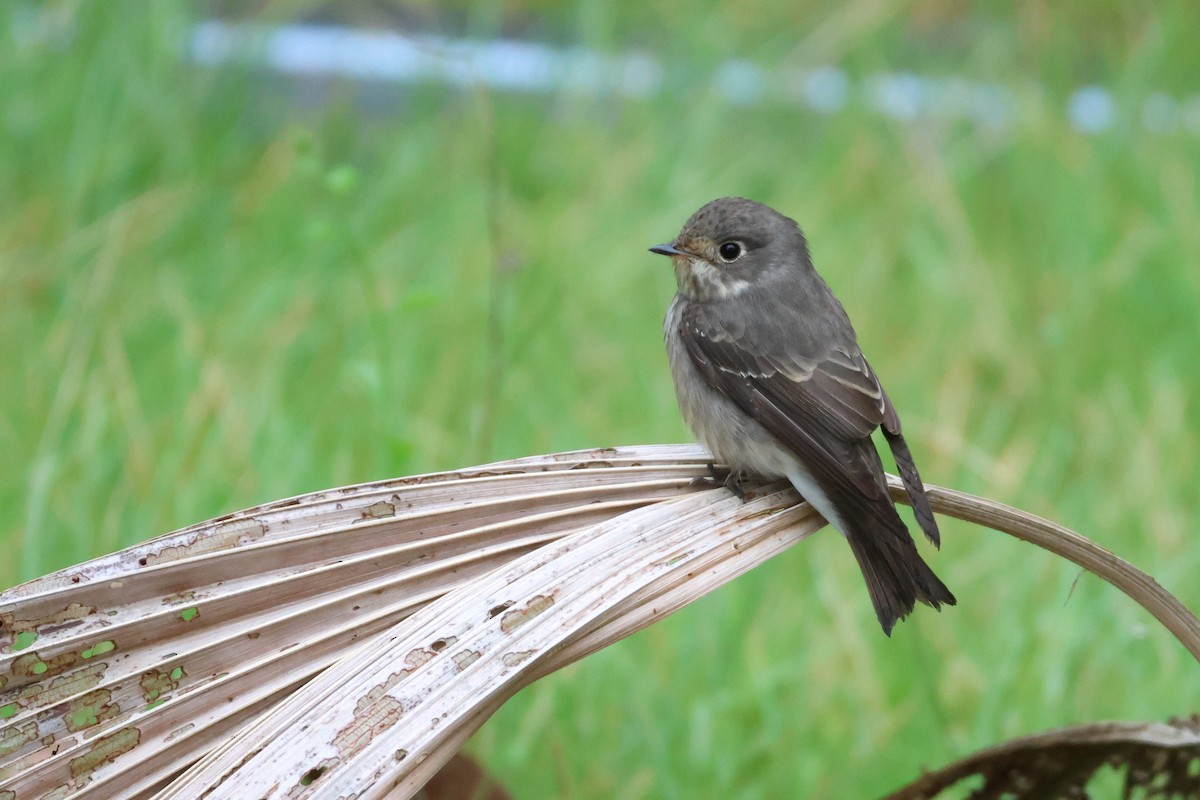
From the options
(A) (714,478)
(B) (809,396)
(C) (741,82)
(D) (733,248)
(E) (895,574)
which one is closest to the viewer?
(A) (714,478)

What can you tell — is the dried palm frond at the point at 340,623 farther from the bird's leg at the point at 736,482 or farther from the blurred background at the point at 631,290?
the blurred background at the point at 631,290

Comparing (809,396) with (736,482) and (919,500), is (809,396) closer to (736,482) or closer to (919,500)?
(736,482)

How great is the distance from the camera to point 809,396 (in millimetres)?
3023

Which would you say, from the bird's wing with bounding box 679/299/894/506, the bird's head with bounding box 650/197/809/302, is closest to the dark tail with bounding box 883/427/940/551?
the bird's wing with bounding box 679/299/894/506

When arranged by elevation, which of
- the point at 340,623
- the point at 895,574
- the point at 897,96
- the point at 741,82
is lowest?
the point at 895,574

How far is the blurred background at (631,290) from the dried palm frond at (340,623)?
1.04m

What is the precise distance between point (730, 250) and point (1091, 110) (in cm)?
481

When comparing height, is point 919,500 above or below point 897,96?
below

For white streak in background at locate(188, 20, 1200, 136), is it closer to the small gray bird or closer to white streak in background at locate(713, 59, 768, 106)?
white streak in background at locate(713, 59, 768, 106)

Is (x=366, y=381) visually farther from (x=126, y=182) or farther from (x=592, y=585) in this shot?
(x=126, y=182)

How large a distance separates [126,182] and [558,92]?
2.26 m

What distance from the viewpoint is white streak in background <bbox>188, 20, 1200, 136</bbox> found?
6.57 metres

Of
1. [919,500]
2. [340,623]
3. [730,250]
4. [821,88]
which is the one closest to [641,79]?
[821,88]

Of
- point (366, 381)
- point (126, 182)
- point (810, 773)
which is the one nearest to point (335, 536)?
point (366, 381)
